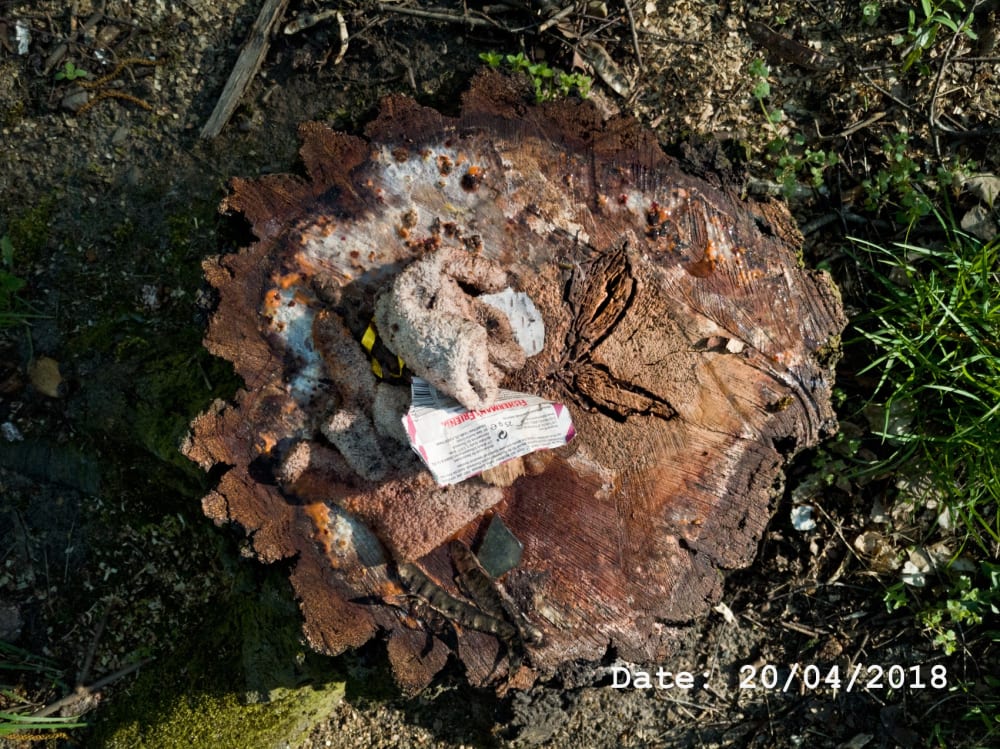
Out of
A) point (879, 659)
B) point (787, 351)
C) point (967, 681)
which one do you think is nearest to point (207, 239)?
point (787, 351)

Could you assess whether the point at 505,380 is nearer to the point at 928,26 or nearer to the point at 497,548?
the point at 497,548

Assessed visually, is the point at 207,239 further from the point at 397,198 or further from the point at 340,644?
the point at 340,644

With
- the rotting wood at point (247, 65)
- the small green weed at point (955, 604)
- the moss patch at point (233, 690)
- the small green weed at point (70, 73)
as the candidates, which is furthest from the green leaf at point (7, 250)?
the small green weed at point (955, 604)

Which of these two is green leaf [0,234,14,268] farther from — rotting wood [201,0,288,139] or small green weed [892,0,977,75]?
small green weed [892,0,977,75]

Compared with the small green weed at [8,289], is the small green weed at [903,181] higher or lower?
higher

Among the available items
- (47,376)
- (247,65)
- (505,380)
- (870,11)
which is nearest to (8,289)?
(47,376)

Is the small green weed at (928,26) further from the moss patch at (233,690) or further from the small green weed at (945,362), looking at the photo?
the moss patch at (233,690)
